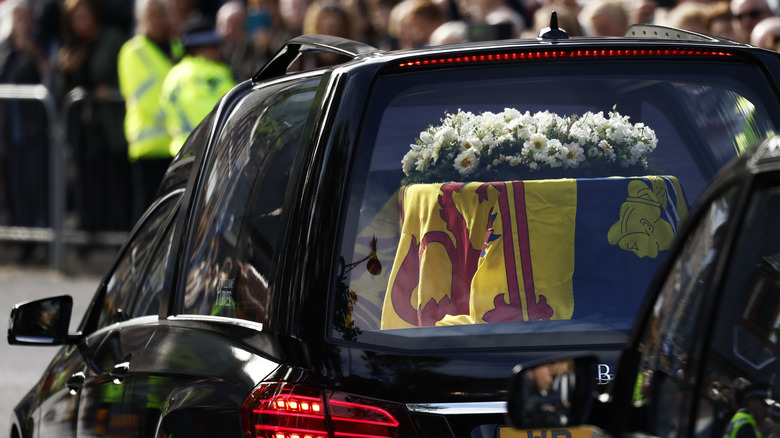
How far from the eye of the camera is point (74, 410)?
15.3ft

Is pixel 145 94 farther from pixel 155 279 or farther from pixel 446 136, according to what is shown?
pixel 446 136

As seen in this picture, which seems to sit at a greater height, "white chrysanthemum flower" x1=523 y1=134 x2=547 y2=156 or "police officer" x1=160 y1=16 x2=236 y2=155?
"police officer" x1=160 y1=16 x2=236 y2=155

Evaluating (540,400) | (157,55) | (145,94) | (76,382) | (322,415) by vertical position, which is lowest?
(76,382)

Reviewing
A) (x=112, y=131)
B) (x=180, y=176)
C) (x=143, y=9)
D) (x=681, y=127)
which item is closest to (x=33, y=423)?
(x=180, y=176)

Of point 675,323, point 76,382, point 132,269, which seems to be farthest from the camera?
point 132,269

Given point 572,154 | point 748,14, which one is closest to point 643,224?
point 572,154

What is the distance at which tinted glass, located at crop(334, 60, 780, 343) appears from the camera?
3.44 m

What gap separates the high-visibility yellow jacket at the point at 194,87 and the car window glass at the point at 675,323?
892cm

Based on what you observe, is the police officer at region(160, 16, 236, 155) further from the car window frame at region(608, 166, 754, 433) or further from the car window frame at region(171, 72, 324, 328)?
the car window frame at region(608, 166, 754, 433)

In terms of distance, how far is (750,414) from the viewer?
2.41 meters

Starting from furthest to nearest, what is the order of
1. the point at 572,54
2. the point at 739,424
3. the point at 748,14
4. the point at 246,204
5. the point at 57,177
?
the point at 57,177 → the point at 748,14 → the point at 246,204 → the point at 572,54 → the point at 739,424

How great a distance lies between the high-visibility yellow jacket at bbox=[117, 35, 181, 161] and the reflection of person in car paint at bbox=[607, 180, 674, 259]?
8.98 meters

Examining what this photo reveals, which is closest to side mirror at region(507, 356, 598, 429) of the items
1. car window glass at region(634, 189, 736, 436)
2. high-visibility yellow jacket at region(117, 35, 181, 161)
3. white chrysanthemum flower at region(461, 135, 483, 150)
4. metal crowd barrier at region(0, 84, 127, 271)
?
car window glass at region(634, 189, 736, 436)

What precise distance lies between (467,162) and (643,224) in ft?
1.49
